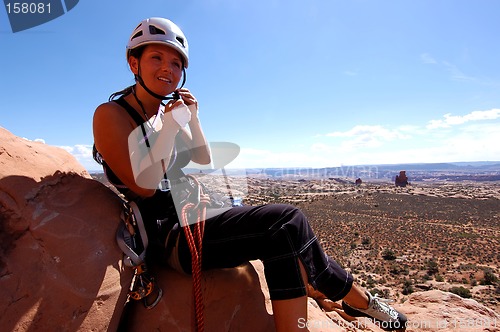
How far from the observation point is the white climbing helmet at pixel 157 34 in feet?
8.45

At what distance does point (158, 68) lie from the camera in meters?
2.61

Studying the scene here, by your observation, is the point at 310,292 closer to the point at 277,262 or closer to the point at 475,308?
the point at 475,308

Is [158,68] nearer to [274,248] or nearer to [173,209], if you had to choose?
[173,209]

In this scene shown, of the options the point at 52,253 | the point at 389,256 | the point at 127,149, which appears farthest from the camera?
the point at 389,256

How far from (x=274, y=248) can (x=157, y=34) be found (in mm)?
2102

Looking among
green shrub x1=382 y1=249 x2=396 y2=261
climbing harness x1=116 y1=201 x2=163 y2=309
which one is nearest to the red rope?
climbing harness x1=116 y1=201 x2=163 y2=309

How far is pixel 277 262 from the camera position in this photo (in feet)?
7.45

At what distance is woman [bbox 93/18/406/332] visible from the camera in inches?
88.7

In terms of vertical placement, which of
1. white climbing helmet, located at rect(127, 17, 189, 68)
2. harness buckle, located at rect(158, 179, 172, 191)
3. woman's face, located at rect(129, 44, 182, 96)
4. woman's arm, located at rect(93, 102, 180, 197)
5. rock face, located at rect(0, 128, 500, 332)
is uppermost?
white climbing helmet, located at rect(127, 17, 189, 68)

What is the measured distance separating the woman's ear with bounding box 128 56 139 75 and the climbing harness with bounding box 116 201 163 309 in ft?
3.98

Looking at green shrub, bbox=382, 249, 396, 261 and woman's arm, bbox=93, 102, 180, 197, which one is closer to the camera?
woman's arm, bbox=93, 102, 180, 197

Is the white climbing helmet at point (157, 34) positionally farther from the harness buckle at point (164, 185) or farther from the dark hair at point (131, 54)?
the harness buckle at point (164, 185)

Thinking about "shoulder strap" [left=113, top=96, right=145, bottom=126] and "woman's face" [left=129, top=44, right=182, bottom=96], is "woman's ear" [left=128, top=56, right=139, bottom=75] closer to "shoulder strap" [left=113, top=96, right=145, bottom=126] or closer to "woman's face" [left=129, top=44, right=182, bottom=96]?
"woman's face" [left=129, top=44, right=182, bottom=96]

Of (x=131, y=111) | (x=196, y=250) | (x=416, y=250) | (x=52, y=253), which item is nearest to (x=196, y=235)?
(x=196, y=250)
